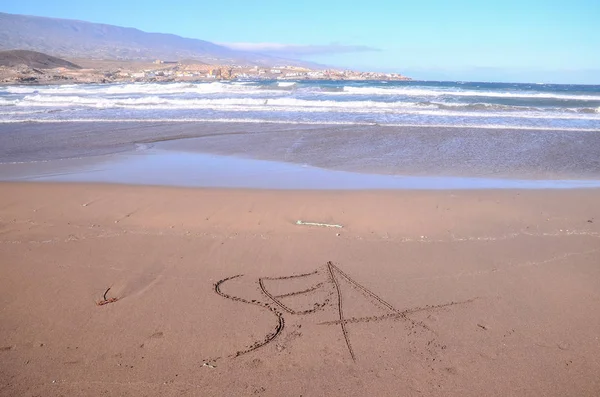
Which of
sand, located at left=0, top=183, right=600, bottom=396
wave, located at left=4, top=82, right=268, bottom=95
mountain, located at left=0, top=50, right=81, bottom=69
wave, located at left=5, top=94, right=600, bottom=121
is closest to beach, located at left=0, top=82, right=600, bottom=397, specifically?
sand, located at left=0, top=183, right=600, bottom=396

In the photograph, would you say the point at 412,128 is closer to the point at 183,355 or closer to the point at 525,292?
the point at 525,292

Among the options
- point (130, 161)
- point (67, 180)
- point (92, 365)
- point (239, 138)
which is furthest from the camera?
point (239, 138)

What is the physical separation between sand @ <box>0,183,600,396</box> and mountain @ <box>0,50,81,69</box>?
252ft

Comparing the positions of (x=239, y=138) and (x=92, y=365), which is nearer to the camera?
(x=92, y=365)

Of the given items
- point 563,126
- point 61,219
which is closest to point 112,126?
point 61,219

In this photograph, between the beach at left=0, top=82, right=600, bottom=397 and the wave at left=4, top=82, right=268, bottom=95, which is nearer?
the beach at left=0, top=82, right=600, bottom=397

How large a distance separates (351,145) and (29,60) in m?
78.6

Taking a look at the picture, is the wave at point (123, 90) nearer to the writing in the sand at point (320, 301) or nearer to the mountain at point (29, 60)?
the mountain at point (29, 60)

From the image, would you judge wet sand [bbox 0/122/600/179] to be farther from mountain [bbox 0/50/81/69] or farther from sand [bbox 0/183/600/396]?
mountain [bbox 0/50/81/69]

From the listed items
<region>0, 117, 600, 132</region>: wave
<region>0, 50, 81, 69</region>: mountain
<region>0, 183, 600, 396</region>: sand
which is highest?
<region>0, 50, 81, 69</region>: mountain

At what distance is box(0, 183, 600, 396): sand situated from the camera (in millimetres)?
2994

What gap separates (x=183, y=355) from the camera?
3.20 meters

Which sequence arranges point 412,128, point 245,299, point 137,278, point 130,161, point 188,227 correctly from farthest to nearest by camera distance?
point 412,128, point 130,161, point 188,227, point 137,278, point 245,299

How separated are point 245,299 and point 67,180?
253 inches
